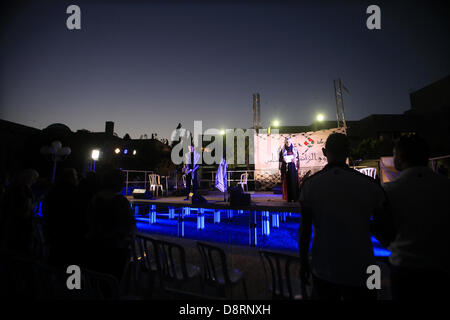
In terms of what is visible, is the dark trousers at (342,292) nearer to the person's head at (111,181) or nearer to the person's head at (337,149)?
the person's head at (337,149)

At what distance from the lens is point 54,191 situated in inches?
96.3

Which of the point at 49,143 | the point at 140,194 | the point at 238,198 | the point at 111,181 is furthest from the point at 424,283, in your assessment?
the point at 49,143

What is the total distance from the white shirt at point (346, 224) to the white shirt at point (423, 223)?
0.13 m

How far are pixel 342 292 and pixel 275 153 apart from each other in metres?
10.5

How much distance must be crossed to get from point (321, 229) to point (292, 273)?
248cm

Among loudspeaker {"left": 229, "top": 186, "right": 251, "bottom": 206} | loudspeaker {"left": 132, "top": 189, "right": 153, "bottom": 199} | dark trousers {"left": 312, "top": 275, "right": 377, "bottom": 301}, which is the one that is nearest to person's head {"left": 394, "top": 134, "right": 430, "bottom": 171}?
dark trousers {"left": 312, "top": 275, "right": 377, "bottom": 301}

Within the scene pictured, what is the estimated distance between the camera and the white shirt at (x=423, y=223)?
A: 115 cm

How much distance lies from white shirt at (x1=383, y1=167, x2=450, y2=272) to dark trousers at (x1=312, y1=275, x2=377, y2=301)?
260 mm

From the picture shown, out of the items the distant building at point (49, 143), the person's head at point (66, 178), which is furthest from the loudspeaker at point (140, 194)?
the distant building at point (49, 143)

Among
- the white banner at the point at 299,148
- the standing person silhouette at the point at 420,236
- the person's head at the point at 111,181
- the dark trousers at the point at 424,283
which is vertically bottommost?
the dark trousers at the point at 424,283

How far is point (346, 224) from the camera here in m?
1.26

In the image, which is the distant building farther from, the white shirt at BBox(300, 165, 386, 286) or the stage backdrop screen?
the white shirt at BBox(300, 165, 386, 286)
